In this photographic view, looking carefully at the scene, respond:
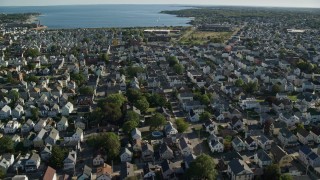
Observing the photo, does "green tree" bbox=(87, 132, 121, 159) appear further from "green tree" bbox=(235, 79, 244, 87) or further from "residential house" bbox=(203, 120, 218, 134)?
"green tree" bbox=(235, 79, 244, 87)

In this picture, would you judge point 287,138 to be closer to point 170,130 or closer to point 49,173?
point 170,130

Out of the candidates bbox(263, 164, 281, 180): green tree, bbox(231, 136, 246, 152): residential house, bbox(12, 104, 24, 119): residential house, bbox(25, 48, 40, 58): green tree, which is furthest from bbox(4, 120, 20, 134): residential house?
bbox(25, 48, 40, 58): green tree

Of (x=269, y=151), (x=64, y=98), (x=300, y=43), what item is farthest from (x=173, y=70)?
(x=300, y=43)

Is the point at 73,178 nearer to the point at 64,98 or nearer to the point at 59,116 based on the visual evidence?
the point at 59,116

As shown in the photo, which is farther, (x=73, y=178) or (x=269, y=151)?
(x=269, y=151)

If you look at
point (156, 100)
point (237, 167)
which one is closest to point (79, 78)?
point (156, 100)

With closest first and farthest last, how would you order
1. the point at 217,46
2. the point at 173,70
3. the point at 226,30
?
the point at 173,70 < the point at 217,46 < the point at 226,30

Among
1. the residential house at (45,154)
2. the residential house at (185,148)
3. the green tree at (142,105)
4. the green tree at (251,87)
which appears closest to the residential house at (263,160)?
the residential house at (185,148)
